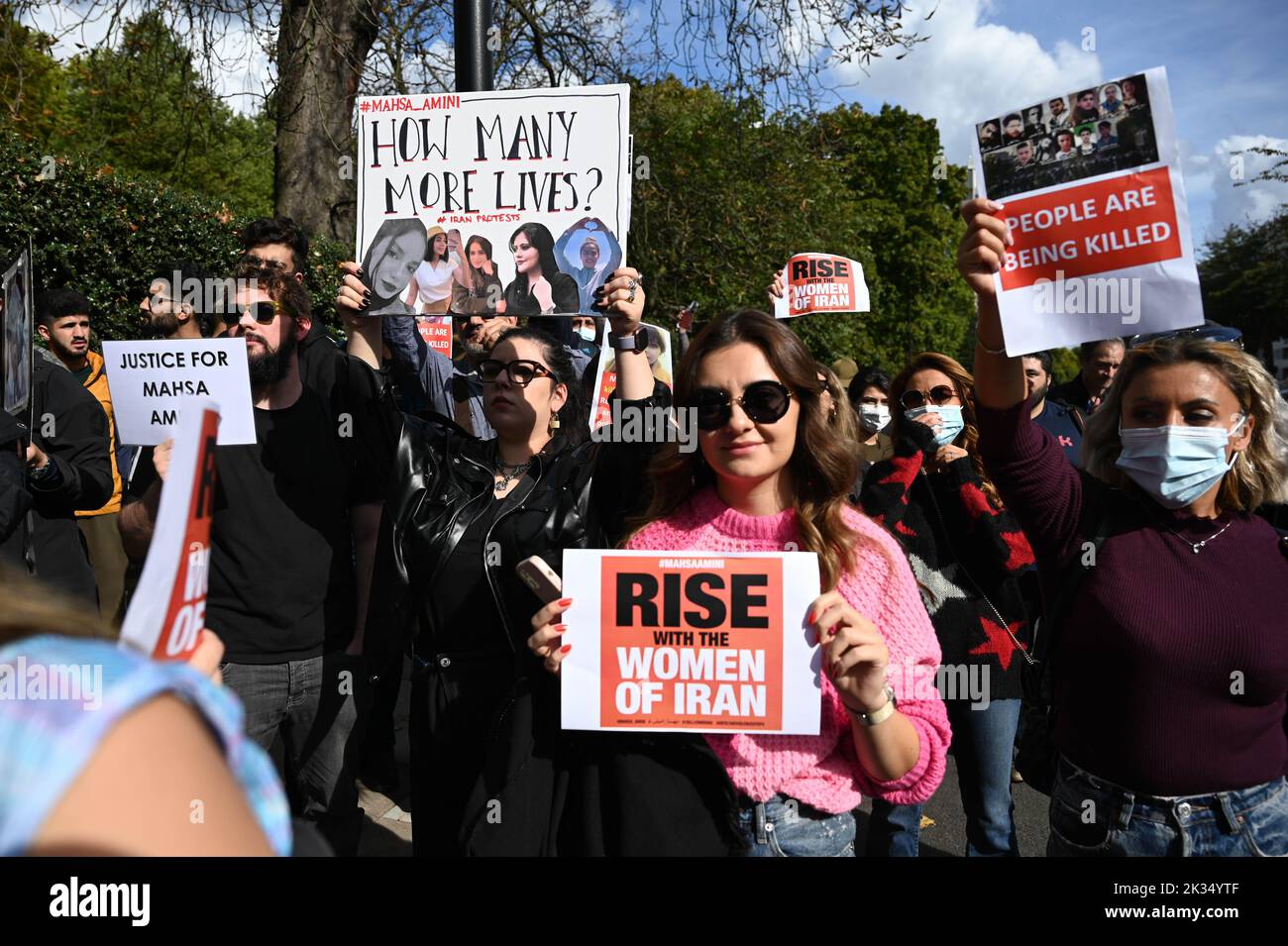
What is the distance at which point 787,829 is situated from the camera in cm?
211

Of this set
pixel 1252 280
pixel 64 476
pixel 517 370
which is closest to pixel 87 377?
pixel 64 476

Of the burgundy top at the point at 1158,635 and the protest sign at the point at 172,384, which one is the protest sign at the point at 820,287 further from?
the burgundy top at the point at 1158,635

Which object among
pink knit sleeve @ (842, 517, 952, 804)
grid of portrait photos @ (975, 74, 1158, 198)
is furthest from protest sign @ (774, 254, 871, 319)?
pink knit sleeve @ (842, 517, 952, 804)

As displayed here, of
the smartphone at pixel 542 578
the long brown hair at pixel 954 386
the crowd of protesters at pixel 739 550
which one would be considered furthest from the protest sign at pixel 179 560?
the long brown hair at pixel 954 386

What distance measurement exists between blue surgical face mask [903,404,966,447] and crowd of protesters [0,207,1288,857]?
0.21 meters

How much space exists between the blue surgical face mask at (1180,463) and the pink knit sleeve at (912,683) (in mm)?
715

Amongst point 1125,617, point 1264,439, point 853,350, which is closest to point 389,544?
point 1125,617

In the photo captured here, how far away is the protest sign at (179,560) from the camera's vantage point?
1.05 m

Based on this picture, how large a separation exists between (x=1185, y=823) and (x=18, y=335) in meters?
3.88

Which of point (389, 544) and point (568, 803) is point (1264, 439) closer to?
point (568, 803)

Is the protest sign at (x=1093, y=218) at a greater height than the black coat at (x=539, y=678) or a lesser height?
greater

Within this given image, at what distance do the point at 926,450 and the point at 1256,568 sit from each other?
1.51 meters

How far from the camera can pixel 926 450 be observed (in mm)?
3793
